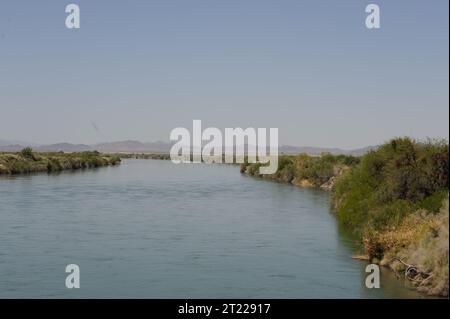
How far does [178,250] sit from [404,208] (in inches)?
387

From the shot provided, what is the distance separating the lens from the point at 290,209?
143 ft

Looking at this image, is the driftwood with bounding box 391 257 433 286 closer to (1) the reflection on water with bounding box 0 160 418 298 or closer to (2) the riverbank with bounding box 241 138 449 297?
(2) the riverbank with bounding box 241 138 449 297

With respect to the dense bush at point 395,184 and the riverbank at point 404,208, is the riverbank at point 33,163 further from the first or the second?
the dense bush at point 395,184

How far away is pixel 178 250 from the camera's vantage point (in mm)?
27141

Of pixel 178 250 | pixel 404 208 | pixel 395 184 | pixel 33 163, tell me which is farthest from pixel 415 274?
pixel 33 163

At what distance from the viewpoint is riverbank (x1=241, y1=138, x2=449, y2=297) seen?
19.7 meters

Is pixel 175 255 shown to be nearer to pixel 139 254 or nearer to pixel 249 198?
pixel 139 254

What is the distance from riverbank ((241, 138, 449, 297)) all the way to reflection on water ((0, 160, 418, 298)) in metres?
0.92

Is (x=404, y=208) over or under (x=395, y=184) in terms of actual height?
under

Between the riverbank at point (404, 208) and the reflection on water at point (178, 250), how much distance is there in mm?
919

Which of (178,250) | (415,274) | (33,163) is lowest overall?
(178,250)

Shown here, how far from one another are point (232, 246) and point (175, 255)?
3.30 m

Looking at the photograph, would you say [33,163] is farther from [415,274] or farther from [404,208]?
[415,274]
